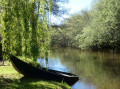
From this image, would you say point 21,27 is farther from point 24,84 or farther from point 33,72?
point 33,72

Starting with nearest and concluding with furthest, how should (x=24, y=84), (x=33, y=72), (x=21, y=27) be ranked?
(x=21, y=27), (x=24, y=84), (x=33, y=72)

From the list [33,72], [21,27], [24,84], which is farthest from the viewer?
[33,72]

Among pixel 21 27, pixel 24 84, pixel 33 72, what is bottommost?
pixel 24 84

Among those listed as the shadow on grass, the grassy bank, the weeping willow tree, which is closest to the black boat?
the grassy bank

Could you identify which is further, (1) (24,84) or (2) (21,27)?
(1) (24,84)

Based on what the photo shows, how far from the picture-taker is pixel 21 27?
5449mm

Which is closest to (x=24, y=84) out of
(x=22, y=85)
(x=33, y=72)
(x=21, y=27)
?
(x=22, y=85)

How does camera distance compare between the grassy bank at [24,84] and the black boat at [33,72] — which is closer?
the grassy bank at [24,84]

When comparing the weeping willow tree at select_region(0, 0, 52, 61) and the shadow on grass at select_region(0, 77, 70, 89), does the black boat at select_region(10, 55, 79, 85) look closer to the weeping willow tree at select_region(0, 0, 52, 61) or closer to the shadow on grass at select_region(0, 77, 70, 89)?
the shadow on grass at select_region(0, 77, 70, 89)

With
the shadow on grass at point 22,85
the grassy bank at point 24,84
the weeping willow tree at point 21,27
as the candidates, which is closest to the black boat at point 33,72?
the grassy bank at point 24,84

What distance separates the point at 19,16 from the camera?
543 centimetres

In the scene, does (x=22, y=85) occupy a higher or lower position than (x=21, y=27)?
lower

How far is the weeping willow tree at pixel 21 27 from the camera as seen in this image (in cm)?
533

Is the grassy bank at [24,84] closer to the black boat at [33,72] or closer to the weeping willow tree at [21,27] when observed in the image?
the black boat at [33,72]
